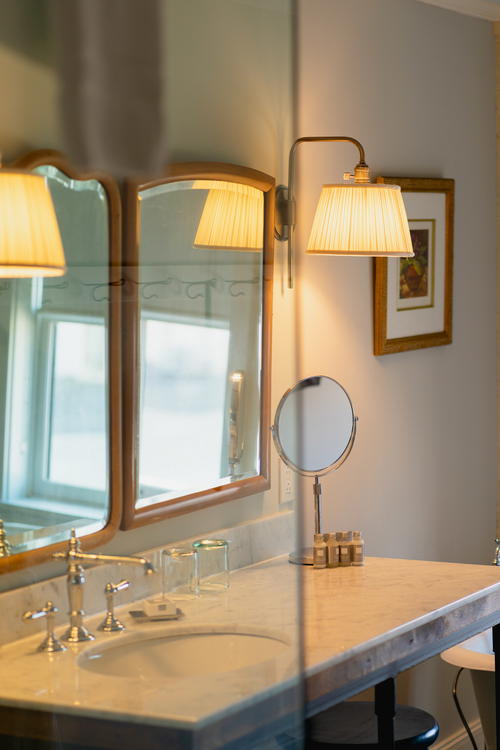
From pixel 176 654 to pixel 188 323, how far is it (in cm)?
9

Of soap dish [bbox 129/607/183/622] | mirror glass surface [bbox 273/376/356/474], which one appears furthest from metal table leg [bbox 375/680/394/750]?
soap dish [bbox 129/607/183/622]

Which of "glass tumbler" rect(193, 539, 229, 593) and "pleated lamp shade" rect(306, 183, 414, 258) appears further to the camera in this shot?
"pleated lamp shade" rect(306, 183, 414, 258)

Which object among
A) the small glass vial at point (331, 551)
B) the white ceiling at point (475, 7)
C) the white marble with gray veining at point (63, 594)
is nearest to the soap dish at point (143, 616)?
the white marble with gray veining at point (63, 594)

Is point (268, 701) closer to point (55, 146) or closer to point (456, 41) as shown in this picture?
point (55, 146)

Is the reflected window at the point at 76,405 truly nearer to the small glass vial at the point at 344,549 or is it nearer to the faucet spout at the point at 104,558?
the faucet spout at the point at 104,558

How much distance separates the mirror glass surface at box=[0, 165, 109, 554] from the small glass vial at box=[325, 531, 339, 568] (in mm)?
1783

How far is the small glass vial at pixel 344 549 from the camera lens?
2074 mm

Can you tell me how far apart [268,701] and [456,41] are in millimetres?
2750

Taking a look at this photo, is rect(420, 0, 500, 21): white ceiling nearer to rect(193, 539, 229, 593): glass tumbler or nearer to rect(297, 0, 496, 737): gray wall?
rect(297, 0, 496, 737): gray wall

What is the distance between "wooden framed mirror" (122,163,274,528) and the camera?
0.30 m

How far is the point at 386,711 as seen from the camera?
190 cm

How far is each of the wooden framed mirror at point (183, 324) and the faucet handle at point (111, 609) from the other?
0.05 ft

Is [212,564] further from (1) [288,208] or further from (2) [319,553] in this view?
(2) [319,553]

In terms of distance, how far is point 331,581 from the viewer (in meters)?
1.95
